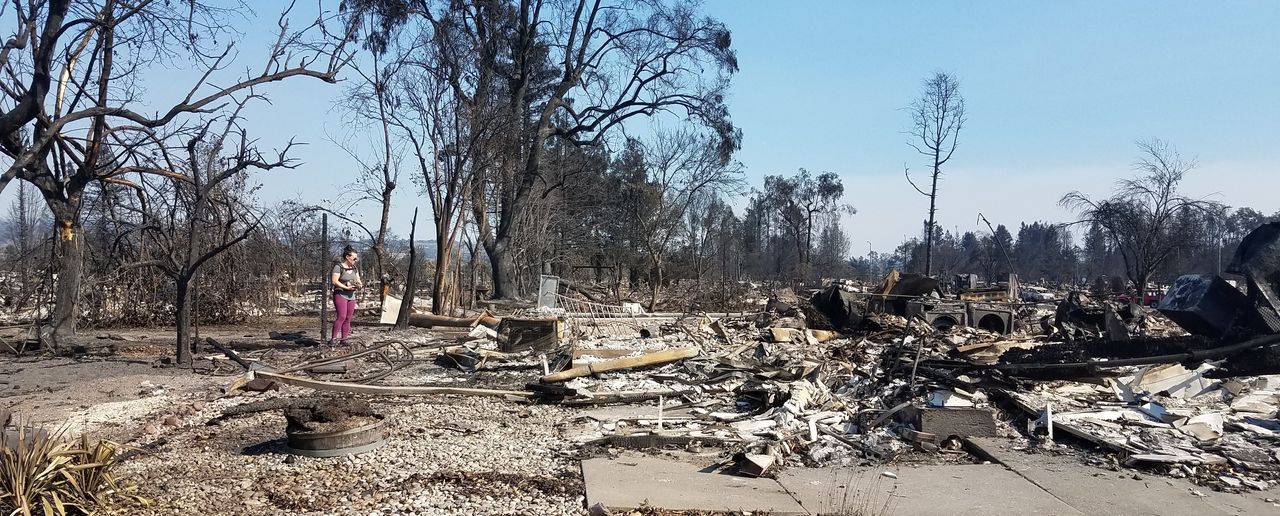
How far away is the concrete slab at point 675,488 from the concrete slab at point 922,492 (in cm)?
21

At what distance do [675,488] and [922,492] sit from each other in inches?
62.1

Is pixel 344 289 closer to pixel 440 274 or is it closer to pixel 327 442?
pixel 440 274

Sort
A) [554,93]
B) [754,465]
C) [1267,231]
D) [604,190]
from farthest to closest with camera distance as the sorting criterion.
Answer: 1. [604,190]
2. [554,93]
3. [1267,231]
4. [754,465]

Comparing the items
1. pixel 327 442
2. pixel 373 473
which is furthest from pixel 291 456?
pixel 373 473

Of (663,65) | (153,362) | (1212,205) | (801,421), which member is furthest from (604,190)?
(801,421)

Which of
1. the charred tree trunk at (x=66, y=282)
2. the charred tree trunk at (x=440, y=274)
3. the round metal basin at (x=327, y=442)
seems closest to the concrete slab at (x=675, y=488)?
the round metal basin at (x=327, y=442)

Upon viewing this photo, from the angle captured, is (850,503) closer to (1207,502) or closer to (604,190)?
(1207,502)

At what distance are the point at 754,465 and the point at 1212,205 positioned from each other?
28.6 m

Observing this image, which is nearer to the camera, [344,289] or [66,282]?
[66,282]

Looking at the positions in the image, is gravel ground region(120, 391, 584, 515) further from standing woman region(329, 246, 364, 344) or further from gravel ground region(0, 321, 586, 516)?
standing woman region(329, 246, 364, 344)

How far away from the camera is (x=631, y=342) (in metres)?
13.8

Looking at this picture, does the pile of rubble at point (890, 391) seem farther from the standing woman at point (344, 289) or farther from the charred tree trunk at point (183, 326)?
the standing woman at point (344, 289)

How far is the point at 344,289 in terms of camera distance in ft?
39.4

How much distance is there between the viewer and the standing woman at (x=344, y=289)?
39.4ft
